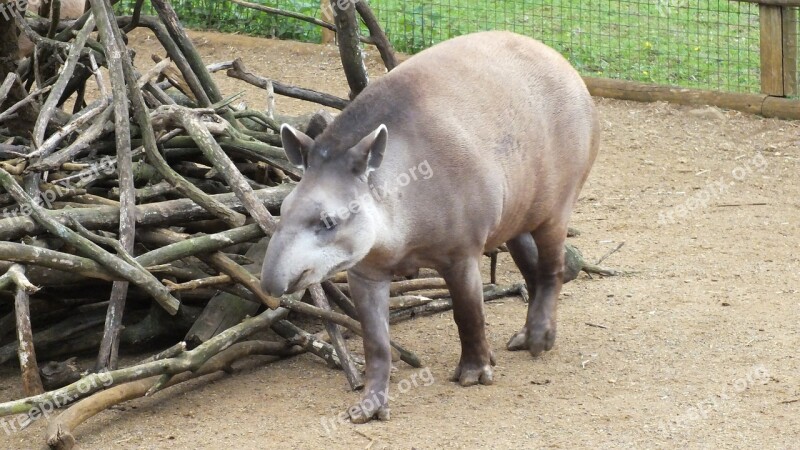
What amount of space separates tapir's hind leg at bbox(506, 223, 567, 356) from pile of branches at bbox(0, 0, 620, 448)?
50 cm

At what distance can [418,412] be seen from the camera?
462 centimetres

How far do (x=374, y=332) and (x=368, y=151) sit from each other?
79 centimetres

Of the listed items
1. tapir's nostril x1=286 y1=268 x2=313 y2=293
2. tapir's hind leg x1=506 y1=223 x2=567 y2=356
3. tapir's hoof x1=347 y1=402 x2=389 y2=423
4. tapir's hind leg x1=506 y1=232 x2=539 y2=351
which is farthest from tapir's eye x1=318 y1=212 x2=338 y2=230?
tapir's hind leg x1=506 y1=232 x2=539 y2=351

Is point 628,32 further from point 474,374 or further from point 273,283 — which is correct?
point 273,283

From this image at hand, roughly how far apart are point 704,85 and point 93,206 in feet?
20.3

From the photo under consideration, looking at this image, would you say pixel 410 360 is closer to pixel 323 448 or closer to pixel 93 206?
pixel 323 448

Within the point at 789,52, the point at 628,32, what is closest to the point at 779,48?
the point at 789,52

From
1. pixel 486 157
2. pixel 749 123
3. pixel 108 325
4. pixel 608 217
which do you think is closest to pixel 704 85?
pixel 749 123

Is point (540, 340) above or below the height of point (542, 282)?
below

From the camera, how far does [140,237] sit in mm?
5188

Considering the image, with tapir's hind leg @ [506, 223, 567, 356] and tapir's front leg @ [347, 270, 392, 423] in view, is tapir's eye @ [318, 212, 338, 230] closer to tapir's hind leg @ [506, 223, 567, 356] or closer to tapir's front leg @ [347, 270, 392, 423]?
tapir's front leg @ [347, 270, 392, 423]

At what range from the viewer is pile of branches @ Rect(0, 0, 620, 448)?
4.65 m

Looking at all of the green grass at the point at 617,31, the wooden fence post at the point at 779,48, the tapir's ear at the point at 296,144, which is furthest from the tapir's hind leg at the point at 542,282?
the green grass at the point at 617,31

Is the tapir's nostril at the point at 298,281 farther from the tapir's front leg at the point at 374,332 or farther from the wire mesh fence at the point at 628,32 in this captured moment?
the wire mesh fence at the point at 628,32
